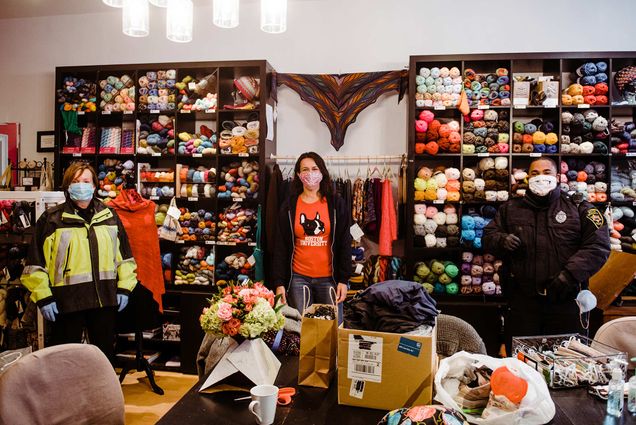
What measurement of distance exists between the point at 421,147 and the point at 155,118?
244 centimetres

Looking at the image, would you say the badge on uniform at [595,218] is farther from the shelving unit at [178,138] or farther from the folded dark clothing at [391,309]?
the shelving unit at [178,138]

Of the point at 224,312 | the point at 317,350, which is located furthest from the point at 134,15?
the point at 317,350

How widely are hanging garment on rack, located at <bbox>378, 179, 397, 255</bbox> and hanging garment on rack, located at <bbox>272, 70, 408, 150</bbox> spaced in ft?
2.11

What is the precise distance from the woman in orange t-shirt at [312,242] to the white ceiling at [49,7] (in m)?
2.24

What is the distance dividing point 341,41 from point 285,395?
11.5ft

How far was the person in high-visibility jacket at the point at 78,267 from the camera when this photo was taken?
2.81 m

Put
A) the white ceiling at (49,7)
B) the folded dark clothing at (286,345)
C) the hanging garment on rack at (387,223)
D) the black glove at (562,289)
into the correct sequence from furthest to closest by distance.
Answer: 1. the white ceiling at (49,7)
2. the hanging garment on rack at (387,223)
3. the black glove at (562,289)
4. the folded dark clothing at (286,345)

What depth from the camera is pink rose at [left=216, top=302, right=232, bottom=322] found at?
1.52 metres

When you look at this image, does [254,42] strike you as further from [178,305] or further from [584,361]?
[584,361]

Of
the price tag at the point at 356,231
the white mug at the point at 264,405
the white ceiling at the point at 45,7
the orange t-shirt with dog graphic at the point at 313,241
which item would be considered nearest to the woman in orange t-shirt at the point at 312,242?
the orange t-shirt with dog graphic at the point at 313,241

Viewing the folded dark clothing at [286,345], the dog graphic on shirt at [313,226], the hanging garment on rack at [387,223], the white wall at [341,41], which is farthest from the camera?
the white wall at [341,41]

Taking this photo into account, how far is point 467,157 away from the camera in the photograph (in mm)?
3994

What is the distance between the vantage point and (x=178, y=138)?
4203 mm

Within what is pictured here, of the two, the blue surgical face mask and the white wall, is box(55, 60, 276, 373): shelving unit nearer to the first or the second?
the white wall
